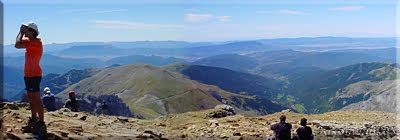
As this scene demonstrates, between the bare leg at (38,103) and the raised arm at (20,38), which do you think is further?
the bare leg at (38,103)

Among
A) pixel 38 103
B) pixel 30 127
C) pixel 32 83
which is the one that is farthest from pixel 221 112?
pixel 32 83

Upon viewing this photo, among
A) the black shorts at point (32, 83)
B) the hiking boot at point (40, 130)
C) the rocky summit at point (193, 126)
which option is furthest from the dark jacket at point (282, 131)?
the black shorts at point (32, 83)

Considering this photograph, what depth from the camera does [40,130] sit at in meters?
13.8

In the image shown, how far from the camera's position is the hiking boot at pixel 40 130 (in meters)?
13.8

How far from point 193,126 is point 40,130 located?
1303 centimetres

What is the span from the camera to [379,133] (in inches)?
1029

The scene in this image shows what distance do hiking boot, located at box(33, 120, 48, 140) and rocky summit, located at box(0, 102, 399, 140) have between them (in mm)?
428

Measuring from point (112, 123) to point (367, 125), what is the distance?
50.9 ft

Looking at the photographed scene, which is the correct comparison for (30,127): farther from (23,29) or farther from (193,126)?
(193,126)

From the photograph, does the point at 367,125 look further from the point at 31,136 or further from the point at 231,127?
the point at 31,136

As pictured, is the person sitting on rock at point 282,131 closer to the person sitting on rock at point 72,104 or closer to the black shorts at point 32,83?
the black shorts at point 32,83

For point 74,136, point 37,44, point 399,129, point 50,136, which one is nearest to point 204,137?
point 74,136

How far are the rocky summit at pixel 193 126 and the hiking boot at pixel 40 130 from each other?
16.8 inches

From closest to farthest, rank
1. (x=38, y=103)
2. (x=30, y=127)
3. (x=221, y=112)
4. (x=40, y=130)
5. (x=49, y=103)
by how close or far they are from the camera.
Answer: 1. (x=40, y=130)
2. (x=38, y=103)
3. (x=30, y=127)
4. (x=49, y=103)
5. (x=221, y=112)
